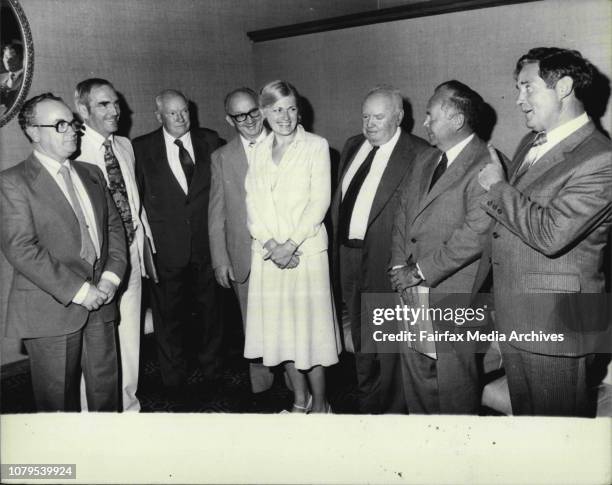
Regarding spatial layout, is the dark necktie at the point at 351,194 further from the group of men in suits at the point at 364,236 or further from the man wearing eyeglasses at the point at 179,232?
the man wearing eyeglasses at the point at 179,232

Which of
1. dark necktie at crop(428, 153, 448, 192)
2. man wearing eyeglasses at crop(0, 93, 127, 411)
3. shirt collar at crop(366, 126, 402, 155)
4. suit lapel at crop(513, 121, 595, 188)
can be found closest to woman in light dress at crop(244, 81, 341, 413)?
shirt collar at crop(366, 126, 402, 155)

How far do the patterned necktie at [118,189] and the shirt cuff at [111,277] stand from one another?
1.26ft

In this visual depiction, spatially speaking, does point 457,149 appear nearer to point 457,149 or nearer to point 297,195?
point 457,149

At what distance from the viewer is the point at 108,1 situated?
3.73 metres

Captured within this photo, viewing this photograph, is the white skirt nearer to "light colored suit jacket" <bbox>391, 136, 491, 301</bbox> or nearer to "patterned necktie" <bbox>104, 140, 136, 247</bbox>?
"light colored suit jacket" <bbox>391, 136, 491, 301</bbox>

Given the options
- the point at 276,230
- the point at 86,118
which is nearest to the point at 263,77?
the point at 86,118

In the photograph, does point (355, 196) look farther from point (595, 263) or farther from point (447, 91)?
point (595, 263)

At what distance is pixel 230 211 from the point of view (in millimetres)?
3139

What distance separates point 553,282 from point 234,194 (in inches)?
70.2

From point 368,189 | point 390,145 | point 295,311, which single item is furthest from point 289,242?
point 390,145

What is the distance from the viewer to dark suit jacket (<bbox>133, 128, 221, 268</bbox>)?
3258mm

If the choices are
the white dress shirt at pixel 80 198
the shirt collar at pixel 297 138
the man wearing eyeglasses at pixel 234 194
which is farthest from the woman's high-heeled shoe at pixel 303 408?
the shirt collar at pixel 297 138

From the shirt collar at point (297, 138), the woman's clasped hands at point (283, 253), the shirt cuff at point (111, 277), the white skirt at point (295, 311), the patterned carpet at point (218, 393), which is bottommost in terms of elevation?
the patterned carpet at point (218, 393)

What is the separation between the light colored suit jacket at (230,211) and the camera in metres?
3.11
